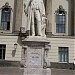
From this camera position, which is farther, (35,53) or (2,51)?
(2,51)

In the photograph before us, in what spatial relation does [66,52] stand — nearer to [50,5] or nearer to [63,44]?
[63,44]

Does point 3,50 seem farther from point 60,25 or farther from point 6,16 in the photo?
point 60,25

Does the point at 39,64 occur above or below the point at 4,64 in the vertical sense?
above

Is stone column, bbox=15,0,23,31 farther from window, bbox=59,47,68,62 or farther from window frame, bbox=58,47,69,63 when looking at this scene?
window, bbox=59,47,68,62

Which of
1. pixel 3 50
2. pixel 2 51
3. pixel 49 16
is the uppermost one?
pixel 49 16

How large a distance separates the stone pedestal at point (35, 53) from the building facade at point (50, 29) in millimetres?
24015

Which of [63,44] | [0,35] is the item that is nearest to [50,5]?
[63,44]

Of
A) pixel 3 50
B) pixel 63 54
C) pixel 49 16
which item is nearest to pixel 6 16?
pixel 3 50

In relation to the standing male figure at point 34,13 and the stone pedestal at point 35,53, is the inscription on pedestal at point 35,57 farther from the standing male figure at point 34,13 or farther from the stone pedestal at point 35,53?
the standing male figure at point 34,13

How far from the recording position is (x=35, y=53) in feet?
44.5

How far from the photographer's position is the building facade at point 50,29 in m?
38.4

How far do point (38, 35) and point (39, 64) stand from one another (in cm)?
157

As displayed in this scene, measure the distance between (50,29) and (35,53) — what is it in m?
25.7

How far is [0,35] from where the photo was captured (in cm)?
3884
